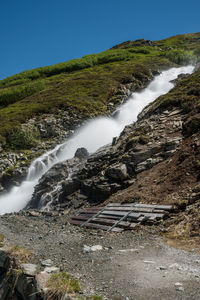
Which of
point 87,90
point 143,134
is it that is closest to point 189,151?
point 143,134

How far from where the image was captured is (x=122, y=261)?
7.77 metres

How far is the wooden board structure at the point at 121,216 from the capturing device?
37.8 feet

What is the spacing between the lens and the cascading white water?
94.5 feet

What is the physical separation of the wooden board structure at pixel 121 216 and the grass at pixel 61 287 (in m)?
5.42

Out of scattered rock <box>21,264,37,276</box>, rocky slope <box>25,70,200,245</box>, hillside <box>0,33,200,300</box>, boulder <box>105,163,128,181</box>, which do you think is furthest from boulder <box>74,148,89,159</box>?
scattered rock <box>21,264,37,276</box>

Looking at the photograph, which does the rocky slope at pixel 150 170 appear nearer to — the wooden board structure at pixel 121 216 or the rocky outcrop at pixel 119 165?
the rocky outcrop at pixel 119 165

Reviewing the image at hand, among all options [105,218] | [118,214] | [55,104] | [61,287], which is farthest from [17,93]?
[61,287]

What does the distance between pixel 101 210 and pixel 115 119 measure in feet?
117

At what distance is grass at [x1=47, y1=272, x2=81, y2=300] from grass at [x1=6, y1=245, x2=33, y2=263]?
2527 millimetres

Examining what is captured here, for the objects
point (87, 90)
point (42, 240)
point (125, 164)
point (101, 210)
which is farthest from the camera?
point (87, 90)

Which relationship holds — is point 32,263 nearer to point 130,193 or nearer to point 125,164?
point 130,193

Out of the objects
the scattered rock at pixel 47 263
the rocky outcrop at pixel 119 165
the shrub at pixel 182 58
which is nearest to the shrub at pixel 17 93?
the shrub at pixel 182 58

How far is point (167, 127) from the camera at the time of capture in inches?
784

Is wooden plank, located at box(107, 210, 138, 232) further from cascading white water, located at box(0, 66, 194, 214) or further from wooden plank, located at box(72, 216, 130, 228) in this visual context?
cascading white water, located at box(0, 66, 194, 214)
